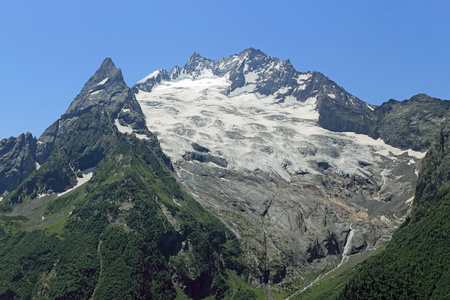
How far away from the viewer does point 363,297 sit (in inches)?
7544

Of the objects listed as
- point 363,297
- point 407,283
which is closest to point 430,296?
point 407,283

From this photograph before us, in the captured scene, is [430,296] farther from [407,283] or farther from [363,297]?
[363,297]

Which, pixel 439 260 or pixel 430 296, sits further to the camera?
pixel 439 260

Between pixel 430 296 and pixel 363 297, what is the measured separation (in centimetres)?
2837

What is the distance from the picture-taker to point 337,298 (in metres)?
198

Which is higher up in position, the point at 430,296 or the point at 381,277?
the point at 381,277

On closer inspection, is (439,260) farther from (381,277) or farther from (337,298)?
(337,298)

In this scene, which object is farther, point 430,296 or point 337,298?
point 337,298

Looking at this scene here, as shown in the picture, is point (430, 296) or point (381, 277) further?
point (381, 277)

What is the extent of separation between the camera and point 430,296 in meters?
182

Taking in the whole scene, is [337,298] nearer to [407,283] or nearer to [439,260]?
[407,283]

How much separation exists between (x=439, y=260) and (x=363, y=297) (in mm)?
41950

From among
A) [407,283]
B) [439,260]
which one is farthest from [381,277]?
[439,260]

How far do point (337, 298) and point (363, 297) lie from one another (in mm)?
Answer: 12577
